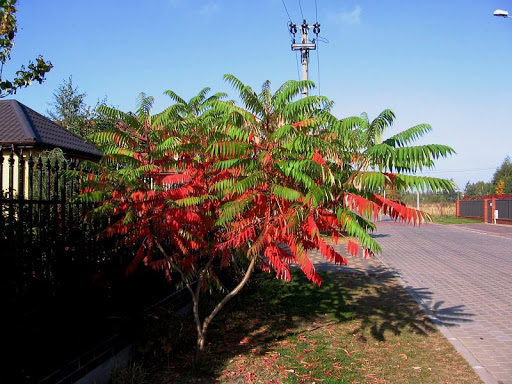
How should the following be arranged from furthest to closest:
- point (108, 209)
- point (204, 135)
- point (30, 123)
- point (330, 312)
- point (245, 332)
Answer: point (30, 123)
point (330, 312)
point (245, 332)
point (204, 135)
point (108, 209)

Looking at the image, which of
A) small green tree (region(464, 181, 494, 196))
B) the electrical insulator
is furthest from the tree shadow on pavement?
small green tree (region(464, 181, 494, 196))

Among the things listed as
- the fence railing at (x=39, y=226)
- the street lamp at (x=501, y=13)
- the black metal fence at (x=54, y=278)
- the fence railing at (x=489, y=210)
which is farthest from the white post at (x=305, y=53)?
the fence railing at (x=489, y=210)

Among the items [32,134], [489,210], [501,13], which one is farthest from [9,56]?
[489,210]

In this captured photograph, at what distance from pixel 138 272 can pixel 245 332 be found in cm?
202

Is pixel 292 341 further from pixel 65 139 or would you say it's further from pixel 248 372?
pixel 65 139

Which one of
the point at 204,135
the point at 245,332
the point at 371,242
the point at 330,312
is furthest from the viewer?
the point at 330,312

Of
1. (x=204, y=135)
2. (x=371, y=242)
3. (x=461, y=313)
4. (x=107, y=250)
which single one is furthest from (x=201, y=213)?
(x=461, y=313)

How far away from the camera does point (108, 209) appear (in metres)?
5.40

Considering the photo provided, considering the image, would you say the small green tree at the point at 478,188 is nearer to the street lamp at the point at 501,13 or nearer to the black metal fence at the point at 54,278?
the street lamp at the point at 501,13

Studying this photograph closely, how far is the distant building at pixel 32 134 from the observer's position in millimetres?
13117

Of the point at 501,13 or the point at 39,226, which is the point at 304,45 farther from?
the point at 39,226

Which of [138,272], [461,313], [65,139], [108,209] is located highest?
[65,139]

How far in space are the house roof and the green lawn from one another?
7.92 meters

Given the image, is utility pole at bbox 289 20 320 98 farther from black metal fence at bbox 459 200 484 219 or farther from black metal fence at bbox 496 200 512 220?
black metal fence at bbox 459 200 484 219
